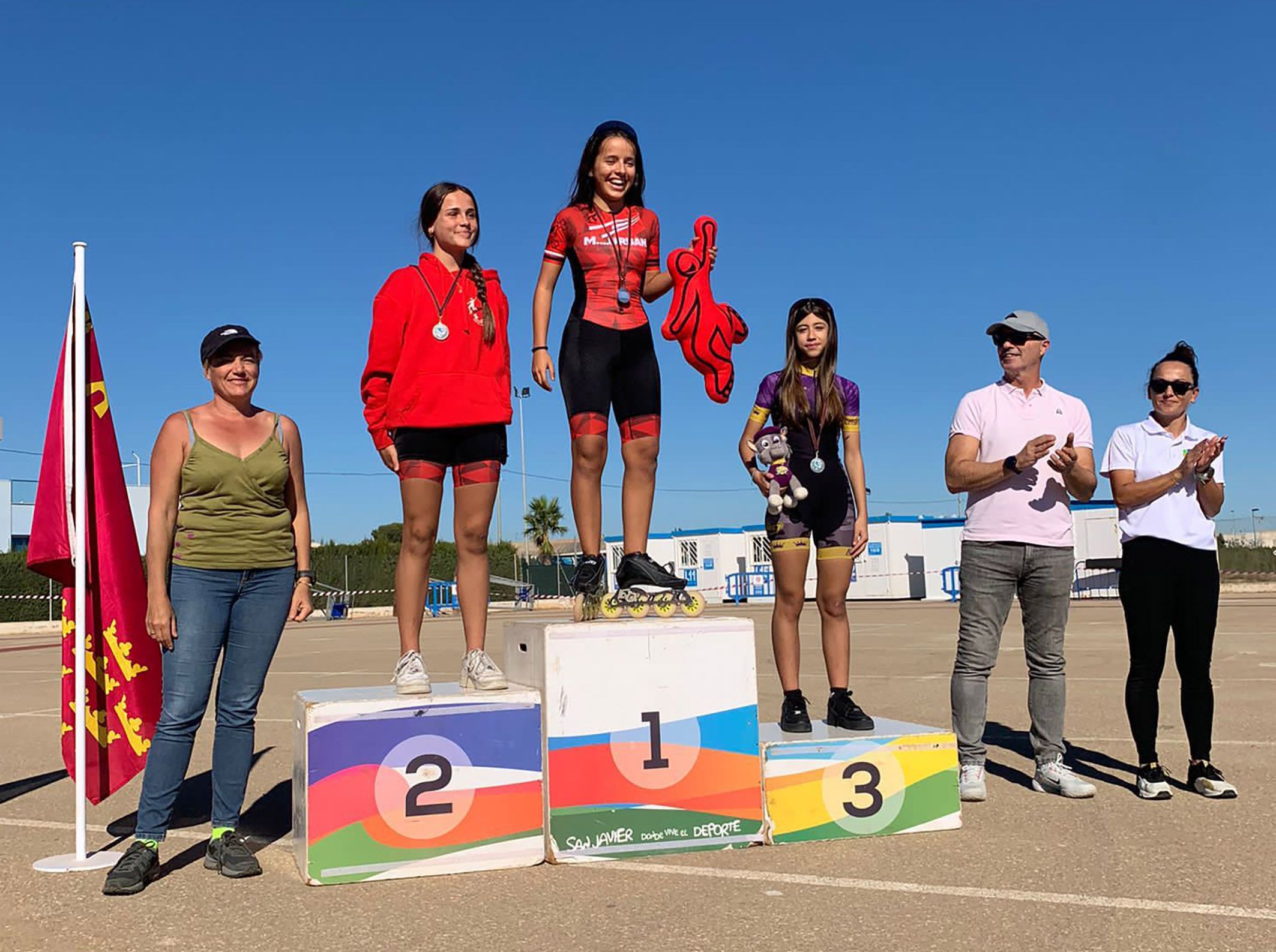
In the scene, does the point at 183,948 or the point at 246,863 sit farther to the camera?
the point at 246,863

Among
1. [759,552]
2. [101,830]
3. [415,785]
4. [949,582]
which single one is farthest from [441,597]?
[415,785]

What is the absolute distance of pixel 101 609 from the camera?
191 inches

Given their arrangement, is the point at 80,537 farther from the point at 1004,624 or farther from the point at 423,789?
the point at 1004,624

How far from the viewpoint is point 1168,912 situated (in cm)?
366

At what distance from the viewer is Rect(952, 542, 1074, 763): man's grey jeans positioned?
5551mm

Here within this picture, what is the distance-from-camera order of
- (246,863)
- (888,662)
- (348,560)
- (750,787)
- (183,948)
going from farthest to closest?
(348,560) < (888,662) < (750,787) < (246,863) < (183,948)

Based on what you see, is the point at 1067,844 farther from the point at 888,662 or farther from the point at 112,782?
the point at 888,662

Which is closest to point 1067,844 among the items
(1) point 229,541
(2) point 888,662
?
(1) point 229,541

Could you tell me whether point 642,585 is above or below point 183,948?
above

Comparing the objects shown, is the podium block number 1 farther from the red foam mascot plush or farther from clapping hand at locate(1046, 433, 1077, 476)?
clapping hand at locate(1046, 433, 1077, 476)

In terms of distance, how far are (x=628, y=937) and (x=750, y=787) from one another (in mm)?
1376

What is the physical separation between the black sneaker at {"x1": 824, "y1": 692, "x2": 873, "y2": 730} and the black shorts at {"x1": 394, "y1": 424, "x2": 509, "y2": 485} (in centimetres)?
190

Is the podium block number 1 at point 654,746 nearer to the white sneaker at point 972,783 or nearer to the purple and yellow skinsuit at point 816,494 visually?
the purple and yellow skinsuit at point 816,494

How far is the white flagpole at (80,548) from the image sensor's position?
4582 mm
